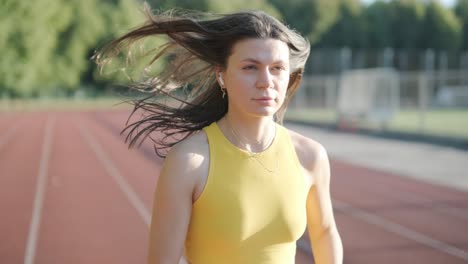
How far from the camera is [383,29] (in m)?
66.6

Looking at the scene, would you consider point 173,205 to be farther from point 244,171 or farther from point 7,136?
point 7,136

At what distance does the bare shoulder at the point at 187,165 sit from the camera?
1.79 metres

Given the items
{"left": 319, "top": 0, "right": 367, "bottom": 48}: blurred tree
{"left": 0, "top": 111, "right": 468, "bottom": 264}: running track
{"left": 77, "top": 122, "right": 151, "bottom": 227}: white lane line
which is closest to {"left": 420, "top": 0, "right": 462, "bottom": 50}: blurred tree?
{"left": 319, "top": 0, "right": 367, "bottom": 48}: blurred tree

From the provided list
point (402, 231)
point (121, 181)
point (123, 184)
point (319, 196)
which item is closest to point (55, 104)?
point (121, 181)

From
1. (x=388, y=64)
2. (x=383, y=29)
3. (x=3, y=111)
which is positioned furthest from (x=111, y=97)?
(x=383, y=29)

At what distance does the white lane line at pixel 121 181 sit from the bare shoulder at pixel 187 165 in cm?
842

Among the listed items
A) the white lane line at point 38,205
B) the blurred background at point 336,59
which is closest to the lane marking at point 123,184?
the white lane line at point 38,205

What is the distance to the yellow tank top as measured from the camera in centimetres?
181

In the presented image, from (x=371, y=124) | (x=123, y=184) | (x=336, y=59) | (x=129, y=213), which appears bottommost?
(x=336, y=59)

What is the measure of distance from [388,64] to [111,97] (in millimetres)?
21519

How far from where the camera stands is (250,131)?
198cm

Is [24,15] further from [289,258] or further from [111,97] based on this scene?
[289,258]

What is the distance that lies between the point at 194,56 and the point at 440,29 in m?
65.0

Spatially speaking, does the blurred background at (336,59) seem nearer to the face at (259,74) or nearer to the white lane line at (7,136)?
the white lane line at (7,136)
